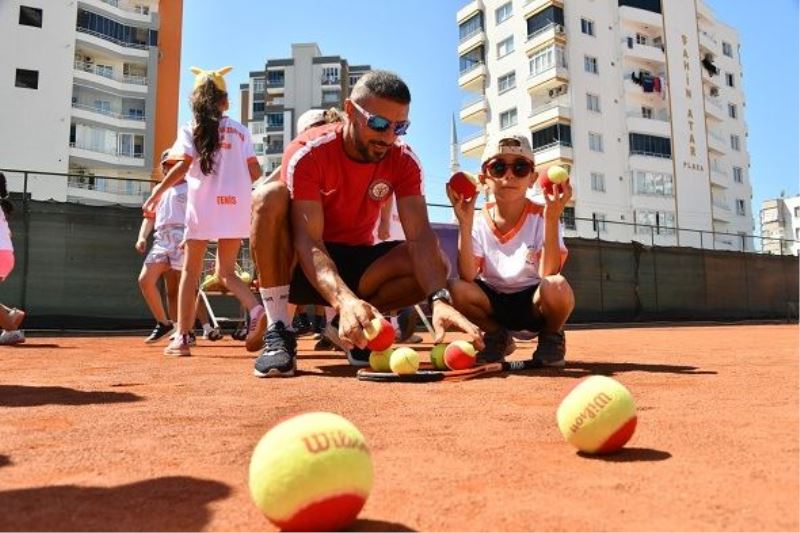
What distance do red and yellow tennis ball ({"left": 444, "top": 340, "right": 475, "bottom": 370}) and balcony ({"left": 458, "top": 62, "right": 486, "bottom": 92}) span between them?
45434mm

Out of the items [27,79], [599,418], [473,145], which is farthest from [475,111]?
[599,418]

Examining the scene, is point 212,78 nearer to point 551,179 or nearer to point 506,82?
point 551,179

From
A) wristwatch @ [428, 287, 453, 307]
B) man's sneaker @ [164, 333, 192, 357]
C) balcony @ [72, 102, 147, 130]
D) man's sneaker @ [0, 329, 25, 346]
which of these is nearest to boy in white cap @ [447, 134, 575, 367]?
wristwatch @ [428, 287, 453, 307]

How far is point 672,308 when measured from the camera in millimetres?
18125

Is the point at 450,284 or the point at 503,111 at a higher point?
the point at 503,111

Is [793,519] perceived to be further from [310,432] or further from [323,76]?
[323,76]

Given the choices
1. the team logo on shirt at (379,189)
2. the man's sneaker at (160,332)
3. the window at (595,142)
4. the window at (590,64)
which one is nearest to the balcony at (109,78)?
the window at (590,64)

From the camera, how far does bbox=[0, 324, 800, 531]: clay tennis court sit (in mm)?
1397

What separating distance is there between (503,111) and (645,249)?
95.5 ft

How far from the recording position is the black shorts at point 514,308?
169 inches

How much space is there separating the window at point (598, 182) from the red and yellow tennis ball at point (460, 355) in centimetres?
3950

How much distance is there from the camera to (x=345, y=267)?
4129 millimetres

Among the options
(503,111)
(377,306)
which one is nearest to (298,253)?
(377,306)

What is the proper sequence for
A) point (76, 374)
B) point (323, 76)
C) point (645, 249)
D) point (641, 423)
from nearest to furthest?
point (641, 423)
point (76, 374)
point (645, 249)
point (323, 76)
